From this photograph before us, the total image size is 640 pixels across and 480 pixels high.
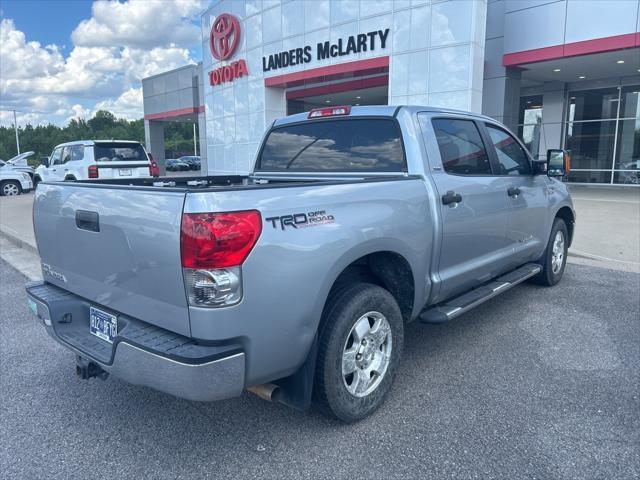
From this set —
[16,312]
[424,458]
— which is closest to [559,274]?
[424,458]

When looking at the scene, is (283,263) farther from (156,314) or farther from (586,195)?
(586,195)

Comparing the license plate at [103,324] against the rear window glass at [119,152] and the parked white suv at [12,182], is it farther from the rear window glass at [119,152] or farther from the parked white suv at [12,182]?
the parked white suv at [12,182]

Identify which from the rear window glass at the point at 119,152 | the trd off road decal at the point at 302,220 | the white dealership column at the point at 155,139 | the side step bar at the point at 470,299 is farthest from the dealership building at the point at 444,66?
the white dealership column at the point at 155,139

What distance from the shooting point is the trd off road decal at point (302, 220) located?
2471mm

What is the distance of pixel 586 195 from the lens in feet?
57.0

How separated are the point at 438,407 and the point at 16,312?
15.2 ft

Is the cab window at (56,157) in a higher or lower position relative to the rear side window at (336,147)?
lower

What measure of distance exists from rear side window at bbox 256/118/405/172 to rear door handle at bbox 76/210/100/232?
1946 millimetres

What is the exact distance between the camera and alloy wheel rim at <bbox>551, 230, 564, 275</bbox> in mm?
5911

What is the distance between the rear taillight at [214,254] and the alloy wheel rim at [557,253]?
4.65m

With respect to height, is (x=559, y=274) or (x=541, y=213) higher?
(x=541, y=213)

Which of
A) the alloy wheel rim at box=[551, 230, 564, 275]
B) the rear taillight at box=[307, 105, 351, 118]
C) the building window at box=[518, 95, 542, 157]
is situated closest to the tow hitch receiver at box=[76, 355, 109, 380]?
the rear taillight at box=[307, 105, 351, 118]

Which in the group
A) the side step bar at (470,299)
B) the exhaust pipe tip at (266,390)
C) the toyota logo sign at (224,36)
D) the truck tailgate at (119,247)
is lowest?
the exhaust pipe tip at (266,390)

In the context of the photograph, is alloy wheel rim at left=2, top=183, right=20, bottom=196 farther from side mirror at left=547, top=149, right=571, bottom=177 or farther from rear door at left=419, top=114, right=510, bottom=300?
side mirror at left=547, top=149, right=571, bottom=177
